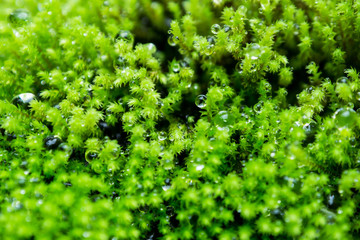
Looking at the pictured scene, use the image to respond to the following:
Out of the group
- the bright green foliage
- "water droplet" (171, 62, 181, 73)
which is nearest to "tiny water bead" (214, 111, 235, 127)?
the bright green foliage

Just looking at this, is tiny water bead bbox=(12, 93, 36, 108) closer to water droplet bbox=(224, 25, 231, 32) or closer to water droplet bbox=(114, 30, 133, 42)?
water droplet bbox=(114, 30, 133, 42)

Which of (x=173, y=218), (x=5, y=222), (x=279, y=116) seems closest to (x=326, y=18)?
(x=279, y=116)

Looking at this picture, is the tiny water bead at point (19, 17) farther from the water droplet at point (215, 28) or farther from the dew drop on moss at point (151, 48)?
the water droplet at point (215, 28)

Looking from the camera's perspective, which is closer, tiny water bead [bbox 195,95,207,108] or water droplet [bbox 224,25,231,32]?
tiny water bead [bbox 195,95,207,108]

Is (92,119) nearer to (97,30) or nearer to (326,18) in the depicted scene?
(97,30)

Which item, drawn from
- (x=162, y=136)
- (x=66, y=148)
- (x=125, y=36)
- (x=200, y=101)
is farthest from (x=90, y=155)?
(x=125, y=36)

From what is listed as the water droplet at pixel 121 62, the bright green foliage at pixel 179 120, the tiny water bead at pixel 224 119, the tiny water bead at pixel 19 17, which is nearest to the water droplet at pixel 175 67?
the bright green foliage at pixel 179 120

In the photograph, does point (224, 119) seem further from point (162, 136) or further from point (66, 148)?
point (66, 148)
